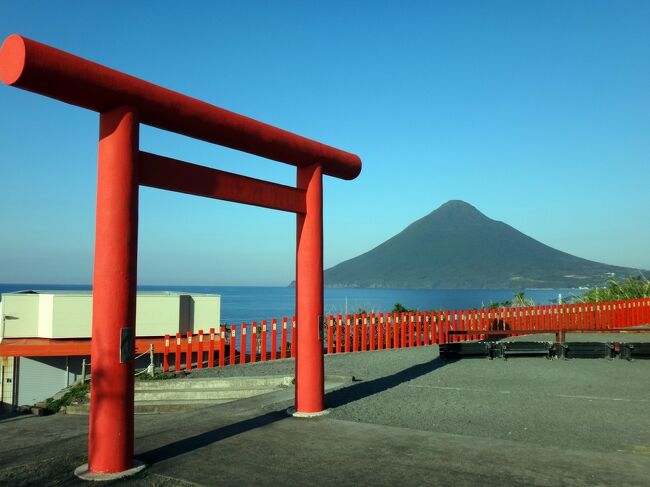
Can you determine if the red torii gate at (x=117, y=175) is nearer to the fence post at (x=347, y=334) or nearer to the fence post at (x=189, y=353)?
the fence post at (x=189, y=353)

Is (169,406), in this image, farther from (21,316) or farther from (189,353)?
(21,316)

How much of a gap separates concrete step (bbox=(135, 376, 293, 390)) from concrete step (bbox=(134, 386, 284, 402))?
16 centimetres

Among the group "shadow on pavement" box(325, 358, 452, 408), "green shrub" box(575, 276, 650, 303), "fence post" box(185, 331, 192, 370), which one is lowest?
"shadow on pavement" box(325, 358, 452, 408)

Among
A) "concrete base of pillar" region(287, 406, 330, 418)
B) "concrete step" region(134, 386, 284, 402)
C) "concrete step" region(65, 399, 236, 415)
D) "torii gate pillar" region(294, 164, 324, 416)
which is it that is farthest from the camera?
"concrete step" region(134, 386, 284, 402)

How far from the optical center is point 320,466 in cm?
532

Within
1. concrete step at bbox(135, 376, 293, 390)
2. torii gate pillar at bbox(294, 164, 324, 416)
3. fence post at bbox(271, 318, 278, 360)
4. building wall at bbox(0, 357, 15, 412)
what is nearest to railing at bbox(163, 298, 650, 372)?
fence post at bbox(271, 318, 278, 360)

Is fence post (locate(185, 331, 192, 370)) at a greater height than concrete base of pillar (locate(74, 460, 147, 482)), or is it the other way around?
fence post (locate(185, 331, 192, 370))

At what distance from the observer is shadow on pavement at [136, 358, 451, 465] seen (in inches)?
231

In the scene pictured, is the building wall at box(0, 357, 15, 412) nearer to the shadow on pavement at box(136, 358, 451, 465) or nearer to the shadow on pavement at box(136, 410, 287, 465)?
the shadow on pavement at box(136, 358, 451, 465)

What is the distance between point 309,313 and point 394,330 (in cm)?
1004

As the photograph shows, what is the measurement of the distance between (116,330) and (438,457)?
10.8 ft

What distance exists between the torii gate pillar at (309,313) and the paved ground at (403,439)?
38 cm

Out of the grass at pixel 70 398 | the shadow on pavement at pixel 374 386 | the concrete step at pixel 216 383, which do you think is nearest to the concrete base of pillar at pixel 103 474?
the shadow on pavement at pixel 374 386

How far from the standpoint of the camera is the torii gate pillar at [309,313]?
7738 mm
